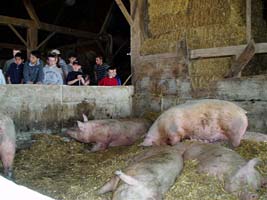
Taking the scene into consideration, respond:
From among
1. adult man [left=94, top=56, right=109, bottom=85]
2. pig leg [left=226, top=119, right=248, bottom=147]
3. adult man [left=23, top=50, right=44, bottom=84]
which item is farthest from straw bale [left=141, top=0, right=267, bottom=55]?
adult man [left=23, top=50, right=44, bottom=84]

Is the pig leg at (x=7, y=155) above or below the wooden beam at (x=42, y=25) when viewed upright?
below

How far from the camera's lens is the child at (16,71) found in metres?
7.62

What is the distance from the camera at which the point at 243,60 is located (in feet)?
21.7

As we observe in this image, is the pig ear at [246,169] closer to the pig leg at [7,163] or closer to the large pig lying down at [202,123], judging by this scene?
the large pig lying down at [202,123]

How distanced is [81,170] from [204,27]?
145 inches

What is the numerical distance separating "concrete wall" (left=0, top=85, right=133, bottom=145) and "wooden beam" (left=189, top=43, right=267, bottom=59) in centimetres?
176

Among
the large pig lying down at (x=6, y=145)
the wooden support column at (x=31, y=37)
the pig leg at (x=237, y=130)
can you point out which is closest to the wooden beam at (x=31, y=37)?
the wooden support column at (x=31, y=37)

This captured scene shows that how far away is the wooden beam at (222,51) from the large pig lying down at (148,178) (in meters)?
2.74

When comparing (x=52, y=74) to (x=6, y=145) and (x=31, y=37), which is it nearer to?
(x=6, y=145)

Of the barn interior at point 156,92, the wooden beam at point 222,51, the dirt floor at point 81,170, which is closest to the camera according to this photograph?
the dirt floor at point 81,170

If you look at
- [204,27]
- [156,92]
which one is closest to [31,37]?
[156,92]

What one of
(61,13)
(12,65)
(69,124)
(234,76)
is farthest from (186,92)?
(61,13)

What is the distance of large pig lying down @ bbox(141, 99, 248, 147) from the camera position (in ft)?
18.8

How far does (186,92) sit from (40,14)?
30.9 feet
